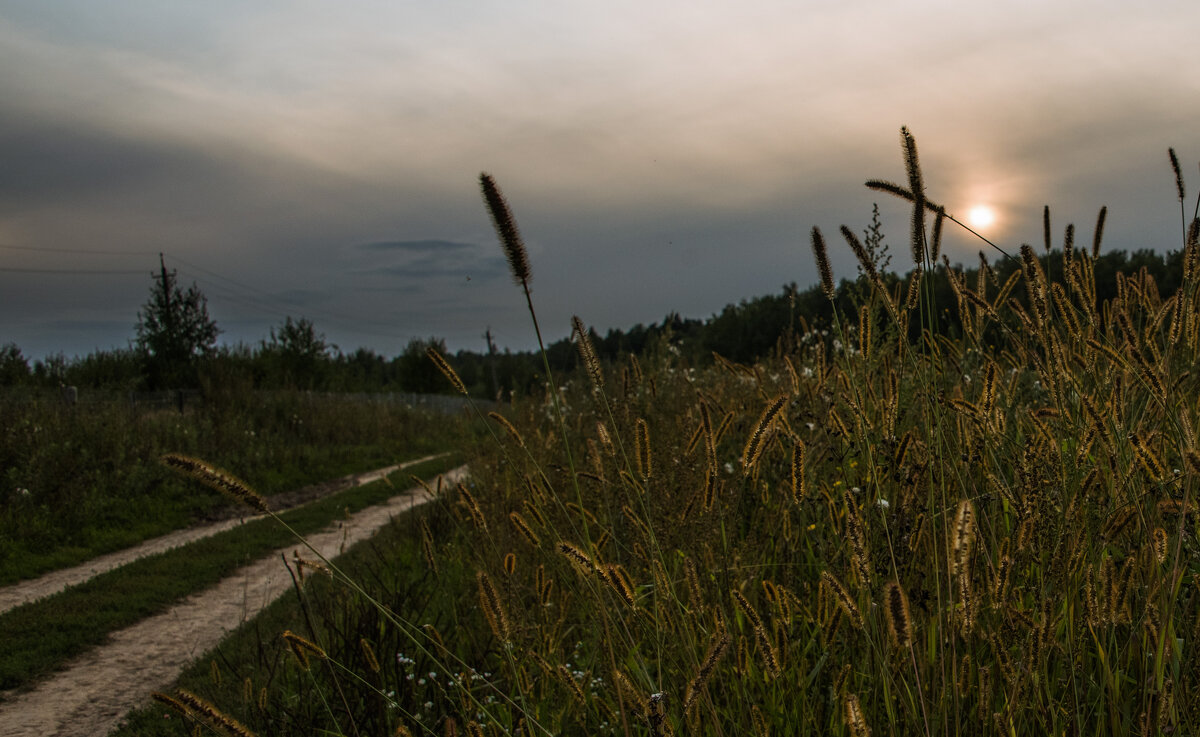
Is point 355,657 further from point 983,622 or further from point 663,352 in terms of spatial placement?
point 663,352

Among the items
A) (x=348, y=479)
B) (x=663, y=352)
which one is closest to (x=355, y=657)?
(x=663, y=352)

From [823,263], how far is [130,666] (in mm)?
6178

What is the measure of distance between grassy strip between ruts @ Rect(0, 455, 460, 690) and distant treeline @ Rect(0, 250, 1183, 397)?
12.6 feet

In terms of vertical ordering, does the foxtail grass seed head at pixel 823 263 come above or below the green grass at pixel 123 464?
above

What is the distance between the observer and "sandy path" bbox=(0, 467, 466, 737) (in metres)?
5.20

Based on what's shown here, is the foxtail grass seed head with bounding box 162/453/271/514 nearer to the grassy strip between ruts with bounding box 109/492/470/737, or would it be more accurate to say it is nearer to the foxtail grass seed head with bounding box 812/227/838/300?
the grassy strip between ruts with bounding box 109/492/470/737

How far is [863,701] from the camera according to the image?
2422 mm

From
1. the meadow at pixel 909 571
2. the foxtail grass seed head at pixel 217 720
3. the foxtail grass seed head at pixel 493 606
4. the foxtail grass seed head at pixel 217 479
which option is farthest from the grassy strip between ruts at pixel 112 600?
the foxtail grass seed head at pixel 217 479

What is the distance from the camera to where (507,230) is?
1.66 m

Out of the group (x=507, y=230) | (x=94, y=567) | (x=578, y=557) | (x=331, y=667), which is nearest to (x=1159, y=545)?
(x=578, y=557)

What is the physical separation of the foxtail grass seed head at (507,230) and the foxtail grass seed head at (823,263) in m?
0.79

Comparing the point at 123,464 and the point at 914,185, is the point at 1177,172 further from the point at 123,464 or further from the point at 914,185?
the point at 123,464

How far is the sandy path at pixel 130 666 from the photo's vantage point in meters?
5.20

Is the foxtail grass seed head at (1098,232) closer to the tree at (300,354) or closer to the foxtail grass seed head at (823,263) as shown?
the foxtail grass seed head at (823,263)
